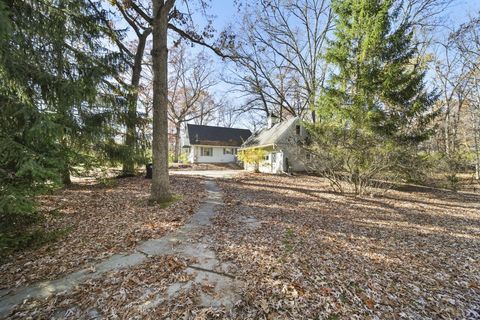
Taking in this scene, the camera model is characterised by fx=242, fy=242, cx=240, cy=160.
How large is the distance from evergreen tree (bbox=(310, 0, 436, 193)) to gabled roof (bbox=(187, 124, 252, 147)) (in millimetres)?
17231

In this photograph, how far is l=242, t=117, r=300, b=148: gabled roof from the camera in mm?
20481

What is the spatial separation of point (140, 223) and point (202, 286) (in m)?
3.02

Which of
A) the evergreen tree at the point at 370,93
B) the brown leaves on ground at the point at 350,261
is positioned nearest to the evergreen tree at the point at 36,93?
the brown leaves on ground at the point at 350,261

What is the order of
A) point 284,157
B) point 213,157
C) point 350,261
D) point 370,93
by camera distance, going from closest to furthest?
point 350,261 → point 370,93 → point 284,157 → point 213,157

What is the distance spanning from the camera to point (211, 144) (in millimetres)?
29094

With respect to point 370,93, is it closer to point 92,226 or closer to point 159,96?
point 159,96

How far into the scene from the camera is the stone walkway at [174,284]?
294 centimetres

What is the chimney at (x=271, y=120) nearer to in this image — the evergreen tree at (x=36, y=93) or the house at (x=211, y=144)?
the house at (x=211, y=144)

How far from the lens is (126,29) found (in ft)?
37.3

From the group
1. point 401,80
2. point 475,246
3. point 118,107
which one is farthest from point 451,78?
point 118,107

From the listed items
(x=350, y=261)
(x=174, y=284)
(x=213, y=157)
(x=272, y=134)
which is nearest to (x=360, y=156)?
(x=350, y=261)

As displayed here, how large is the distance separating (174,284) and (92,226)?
10.6ft

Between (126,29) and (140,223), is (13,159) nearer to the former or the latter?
(140,223)

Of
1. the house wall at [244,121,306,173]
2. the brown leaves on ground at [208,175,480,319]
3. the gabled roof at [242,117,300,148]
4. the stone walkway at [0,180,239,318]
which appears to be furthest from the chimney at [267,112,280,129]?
the stone walkway at [0,180,239,318]
